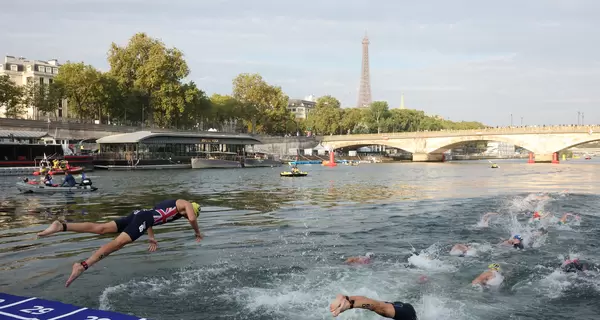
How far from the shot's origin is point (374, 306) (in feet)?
24.4

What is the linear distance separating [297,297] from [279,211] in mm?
15710

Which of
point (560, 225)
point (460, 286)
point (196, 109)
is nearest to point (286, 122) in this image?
point (196, 109)

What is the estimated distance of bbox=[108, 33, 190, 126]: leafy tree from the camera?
93.2 meters

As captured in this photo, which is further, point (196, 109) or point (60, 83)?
point (196, 109)

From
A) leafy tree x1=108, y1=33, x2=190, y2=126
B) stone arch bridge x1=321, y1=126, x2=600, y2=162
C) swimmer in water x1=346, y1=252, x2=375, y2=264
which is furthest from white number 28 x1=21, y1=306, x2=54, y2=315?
stone arch bridge x1=321, y1=126, x2=600, y2=162

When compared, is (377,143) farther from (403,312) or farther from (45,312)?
(45,312)

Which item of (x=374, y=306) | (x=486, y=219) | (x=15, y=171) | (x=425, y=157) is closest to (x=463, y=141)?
(x=425, y=157)

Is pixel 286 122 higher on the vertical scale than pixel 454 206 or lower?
higher

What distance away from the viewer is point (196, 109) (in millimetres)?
105938

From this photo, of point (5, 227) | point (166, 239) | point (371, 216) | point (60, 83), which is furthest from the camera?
point (60, 83)

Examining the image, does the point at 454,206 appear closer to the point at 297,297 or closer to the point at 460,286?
the point at 460,286

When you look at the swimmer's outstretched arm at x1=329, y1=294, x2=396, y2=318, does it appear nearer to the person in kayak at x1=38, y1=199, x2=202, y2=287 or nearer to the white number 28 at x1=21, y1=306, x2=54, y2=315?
the person in kayak at x1=38, y1=199, x2=202, y2=287

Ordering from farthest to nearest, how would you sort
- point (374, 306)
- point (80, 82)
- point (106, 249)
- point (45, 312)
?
point (80, 82)
point (106, 249)
point (45, 312)
point (374, 306)

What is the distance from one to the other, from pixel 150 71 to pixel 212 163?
23.5 m
